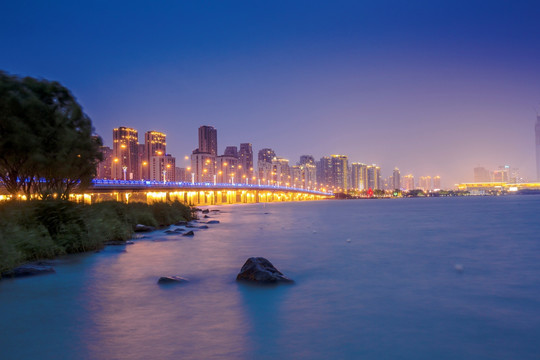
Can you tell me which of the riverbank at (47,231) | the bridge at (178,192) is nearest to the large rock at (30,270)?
the riverbank at (47,231)

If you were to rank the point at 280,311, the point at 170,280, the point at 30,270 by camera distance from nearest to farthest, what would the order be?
the point at 280,311
the point at 170,280
the point at 30,270

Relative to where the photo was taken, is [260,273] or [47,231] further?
[47,231]

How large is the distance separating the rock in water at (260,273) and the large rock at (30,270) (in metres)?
6.68

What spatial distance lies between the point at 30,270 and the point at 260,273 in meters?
7.70

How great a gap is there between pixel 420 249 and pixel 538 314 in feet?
40.8

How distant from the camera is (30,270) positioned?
13.2m

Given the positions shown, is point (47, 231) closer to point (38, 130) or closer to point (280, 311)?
point (38, 130)

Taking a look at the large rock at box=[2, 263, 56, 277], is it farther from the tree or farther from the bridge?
the bridge

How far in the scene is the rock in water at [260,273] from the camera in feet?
39.4

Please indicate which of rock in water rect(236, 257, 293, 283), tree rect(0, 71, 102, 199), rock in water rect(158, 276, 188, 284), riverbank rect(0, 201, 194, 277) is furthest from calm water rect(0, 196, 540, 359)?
tree rect(0, 71, 102, 199)

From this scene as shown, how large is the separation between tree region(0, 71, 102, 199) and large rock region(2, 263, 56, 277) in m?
7.43

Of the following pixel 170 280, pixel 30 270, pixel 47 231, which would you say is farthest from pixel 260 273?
pixel 47 231

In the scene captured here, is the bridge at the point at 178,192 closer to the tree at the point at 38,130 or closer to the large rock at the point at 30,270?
the tree at the point at 38,130

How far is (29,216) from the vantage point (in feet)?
57.5
